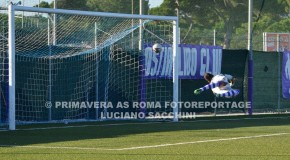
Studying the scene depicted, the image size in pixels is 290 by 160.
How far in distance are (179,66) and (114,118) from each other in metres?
2.93

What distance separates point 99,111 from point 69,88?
Answer: 53.0 inches

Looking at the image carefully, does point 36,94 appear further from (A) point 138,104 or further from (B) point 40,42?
(A) point 138,104

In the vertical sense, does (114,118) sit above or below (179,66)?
below

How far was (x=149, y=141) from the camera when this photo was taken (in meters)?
17.0

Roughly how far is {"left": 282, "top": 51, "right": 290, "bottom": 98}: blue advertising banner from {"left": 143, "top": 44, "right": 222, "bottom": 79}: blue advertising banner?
3689 mm

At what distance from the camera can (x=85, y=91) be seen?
24156 mm

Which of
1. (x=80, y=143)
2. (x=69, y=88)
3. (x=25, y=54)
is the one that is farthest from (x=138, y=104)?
(x=80, y=143)

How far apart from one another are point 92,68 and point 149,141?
7772 millimetres

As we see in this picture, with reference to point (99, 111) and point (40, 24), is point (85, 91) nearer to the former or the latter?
point (99, 111)

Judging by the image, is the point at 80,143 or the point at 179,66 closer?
the point at 80,143

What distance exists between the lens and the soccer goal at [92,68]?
22.9m

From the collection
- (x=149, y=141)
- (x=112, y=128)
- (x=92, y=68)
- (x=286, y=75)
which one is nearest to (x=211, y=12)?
(x=286, y=75)

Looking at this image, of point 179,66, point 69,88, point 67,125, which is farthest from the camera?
point 179,66

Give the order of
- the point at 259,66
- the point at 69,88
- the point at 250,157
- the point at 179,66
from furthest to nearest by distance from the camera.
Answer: the point at 259,66 < the point at 179,66 < the point at 69,88 < the point at 250,157
